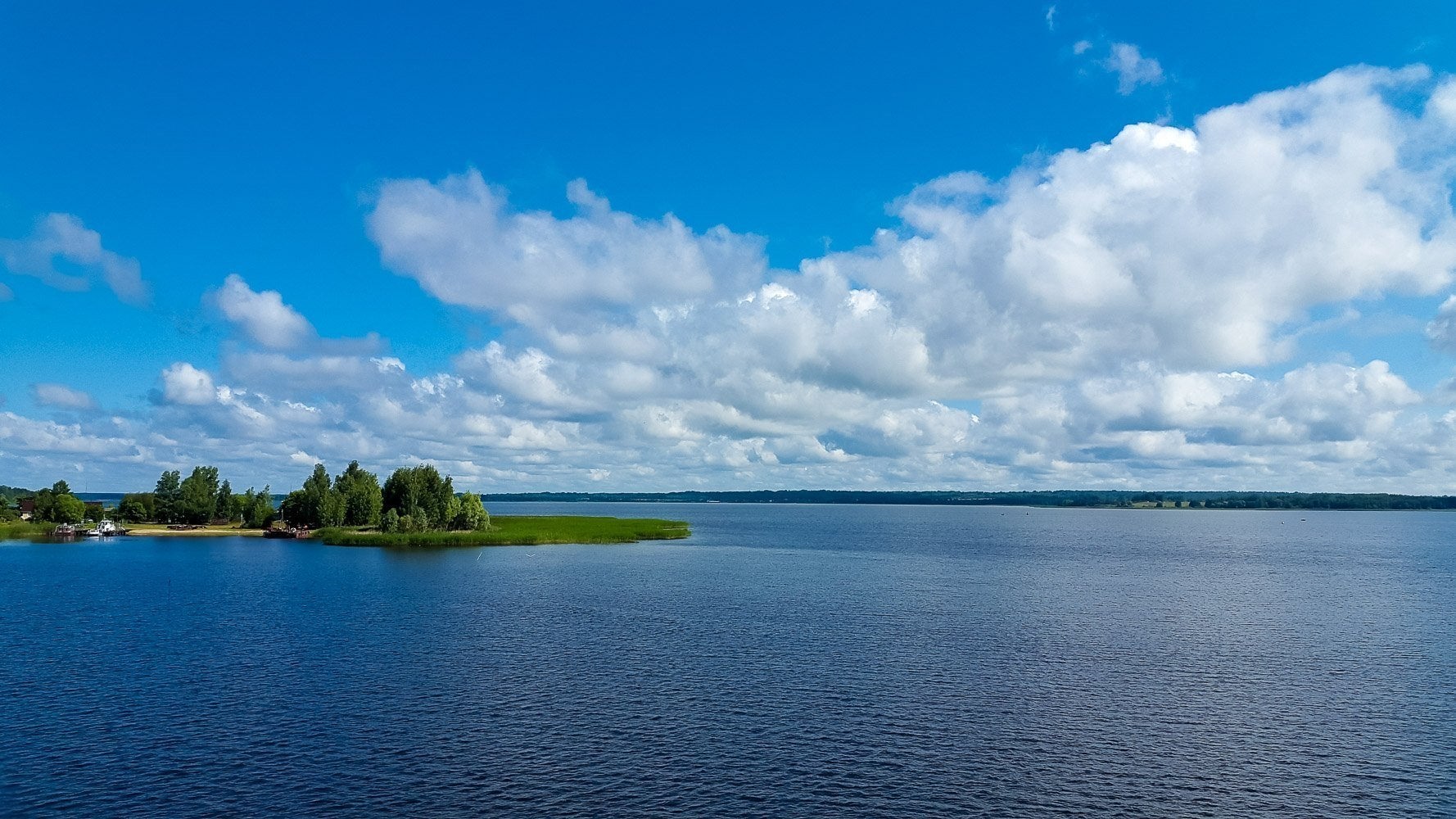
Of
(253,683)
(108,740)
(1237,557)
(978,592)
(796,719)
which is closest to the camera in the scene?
(108,740)

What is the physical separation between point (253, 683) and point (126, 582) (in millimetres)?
76962

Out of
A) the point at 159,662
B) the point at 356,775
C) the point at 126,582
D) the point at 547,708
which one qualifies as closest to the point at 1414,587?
the point at 547,708

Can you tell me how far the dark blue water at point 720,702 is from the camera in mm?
43469

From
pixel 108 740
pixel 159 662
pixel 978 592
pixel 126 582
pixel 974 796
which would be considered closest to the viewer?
pixel 974 796

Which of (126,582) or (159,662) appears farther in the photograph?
(126,582)

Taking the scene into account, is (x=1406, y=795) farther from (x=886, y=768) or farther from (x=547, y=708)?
(x=547, y=708)

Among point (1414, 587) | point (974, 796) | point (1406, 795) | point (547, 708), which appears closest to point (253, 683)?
point (547, 708)

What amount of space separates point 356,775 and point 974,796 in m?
30.7

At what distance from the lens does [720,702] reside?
5841 centimetres

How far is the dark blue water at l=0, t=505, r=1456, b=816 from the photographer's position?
1711 inches

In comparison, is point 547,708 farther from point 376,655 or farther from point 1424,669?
point 1424,669

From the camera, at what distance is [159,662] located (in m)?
69.4

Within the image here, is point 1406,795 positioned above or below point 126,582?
below

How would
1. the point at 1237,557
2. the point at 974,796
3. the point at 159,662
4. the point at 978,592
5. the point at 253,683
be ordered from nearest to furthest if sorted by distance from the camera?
the point at 974,796 < the point at 253,683 < the point at 159,662 < the point at 978,592 < the point at 1237,557
